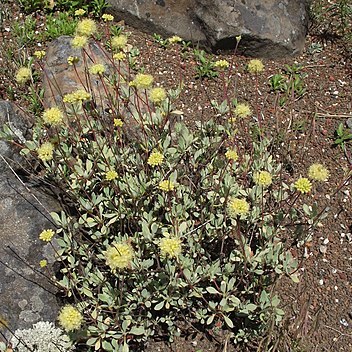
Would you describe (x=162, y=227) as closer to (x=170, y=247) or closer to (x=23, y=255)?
(x=170, y=247)

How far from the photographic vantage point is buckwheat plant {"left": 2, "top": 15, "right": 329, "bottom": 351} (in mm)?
2998

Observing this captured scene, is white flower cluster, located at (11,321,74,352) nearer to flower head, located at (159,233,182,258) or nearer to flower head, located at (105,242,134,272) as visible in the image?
flower head, located at (105,242,134,272)

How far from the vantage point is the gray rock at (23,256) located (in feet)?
10.3

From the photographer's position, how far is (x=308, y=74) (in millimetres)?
4852

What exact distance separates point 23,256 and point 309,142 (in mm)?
2450

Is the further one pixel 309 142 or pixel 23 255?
pixel 309 142

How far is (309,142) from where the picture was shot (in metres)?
4.31

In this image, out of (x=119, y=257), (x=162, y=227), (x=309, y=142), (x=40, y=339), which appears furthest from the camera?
(x=309, y=142)

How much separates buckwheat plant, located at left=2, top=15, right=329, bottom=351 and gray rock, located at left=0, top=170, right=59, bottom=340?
149mm

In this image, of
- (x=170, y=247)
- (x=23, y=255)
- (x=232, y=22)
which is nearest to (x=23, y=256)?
(x=23, y=255)

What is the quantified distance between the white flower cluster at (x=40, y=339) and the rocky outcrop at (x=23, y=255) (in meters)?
0.06

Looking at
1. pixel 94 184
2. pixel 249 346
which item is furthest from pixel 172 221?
pixel 249 346

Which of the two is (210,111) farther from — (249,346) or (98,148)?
(249,346)

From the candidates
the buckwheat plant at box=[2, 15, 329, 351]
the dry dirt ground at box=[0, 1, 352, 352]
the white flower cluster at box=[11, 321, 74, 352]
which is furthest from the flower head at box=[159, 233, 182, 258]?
the white flower cluster at box=[11, 321, 74, 352]
